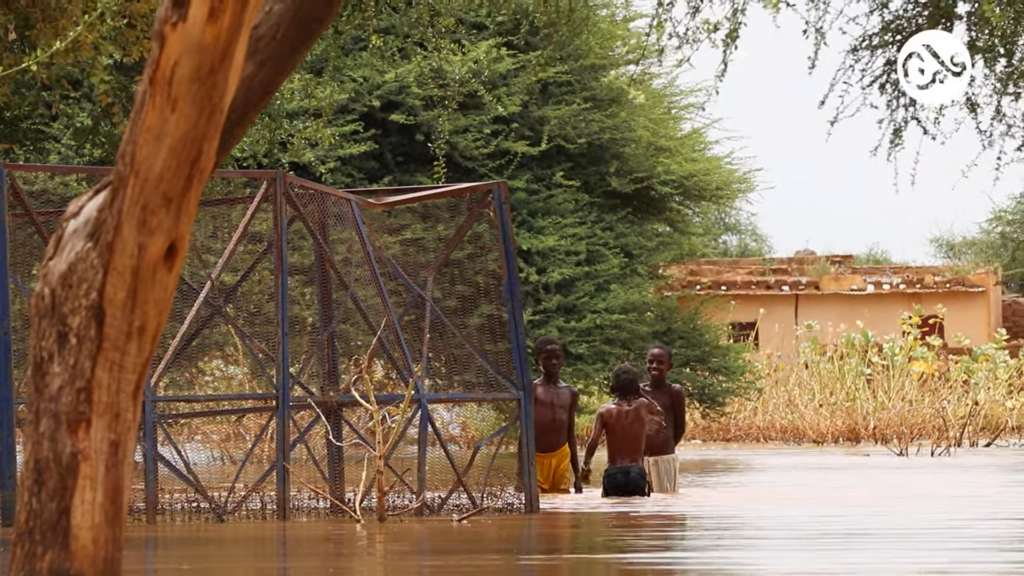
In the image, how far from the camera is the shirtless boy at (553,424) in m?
15.9

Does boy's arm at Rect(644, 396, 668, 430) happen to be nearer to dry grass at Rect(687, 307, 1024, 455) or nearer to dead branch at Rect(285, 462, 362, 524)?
dead branch at Rect(285, 462, 362, 524)

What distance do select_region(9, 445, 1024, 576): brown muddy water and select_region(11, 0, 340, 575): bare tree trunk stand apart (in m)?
2.27

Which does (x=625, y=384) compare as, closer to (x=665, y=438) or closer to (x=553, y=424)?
(x=665, y=438)

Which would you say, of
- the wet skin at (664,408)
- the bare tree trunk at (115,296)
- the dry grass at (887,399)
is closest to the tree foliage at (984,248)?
the dry grass at (887,399)

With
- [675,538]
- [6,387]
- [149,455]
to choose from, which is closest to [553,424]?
[149,455]

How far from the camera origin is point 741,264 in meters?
38.7

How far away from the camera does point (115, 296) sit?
6.91 metres

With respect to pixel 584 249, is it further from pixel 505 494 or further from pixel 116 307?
pixel 116 307

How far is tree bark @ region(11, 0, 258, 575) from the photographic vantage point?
270 inches

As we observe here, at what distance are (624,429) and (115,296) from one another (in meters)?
8.64

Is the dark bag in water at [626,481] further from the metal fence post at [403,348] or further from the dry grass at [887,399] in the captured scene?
the dry grass at [887,399]

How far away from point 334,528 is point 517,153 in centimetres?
1277

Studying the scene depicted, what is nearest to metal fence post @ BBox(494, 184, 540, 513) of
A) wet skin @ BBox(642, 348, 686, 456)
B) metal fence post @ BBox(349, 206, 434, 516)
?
metal fence post @ BBox(349, 206, 434, 516)

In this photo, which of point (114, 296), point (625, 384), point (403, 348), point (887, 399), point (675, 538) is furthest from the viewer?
point (887, 399)
